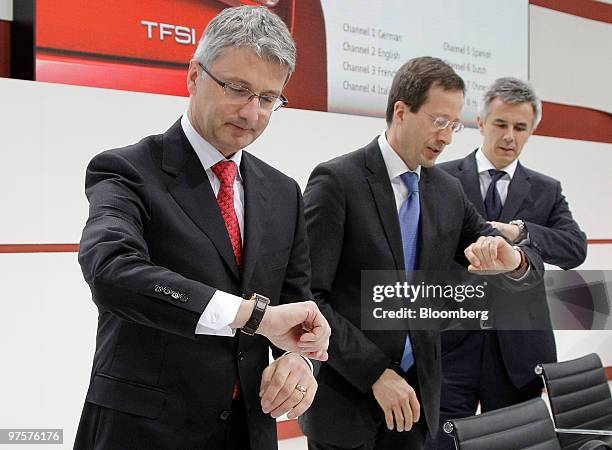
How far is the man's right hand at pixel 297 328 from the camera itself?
133 centimetres

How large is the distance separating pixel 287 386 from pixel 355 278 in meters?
0.82

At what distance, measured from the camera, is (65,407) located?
12.5 ft

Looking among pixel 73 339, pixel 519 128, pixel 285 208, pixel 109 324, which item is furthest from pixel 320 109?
pixel 109 324

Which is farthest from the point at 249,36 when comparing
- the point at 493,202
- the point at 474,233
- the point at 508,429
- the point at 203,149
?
the point at 493,202

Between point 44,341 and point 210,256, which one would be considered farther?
point 44,341

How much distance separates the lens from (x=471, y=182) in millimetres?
3240

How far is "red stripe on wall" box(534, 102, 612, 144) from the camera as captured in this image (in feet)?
22.0

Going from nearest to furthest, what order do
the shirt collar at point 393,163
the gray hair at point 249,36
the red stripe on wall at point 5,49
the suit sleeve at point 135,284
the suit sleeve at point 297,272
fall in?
1. the suit sleeve at point 135,284
2. the gray hair at point 249,36
3. the suit sleeve at point 297,272
4. the shirt collar at point 393,163
5. the red stripe on wall at point 5,49

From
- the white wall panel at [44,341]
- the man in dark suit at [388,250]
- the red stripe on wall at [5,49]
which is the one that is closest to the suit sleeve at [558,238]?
the man in dark suit at [388,250]

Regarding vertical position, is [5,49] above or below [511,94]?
above

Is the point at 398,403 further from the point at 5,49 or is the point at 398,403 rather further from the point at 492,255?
the point at 5,49

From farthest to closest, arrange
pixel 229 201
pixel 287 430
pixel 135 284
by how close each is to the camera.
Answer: pixel 287 430, pixel 229 201, pixel 135 284

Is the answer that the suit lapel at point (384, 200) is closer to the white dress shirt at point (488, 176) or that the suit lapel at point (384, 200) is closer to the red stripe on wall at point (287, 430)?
the white dress shirt at point (488, 176)

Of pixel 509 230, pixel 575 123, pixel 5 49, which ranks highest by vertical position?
pixel 575 123
